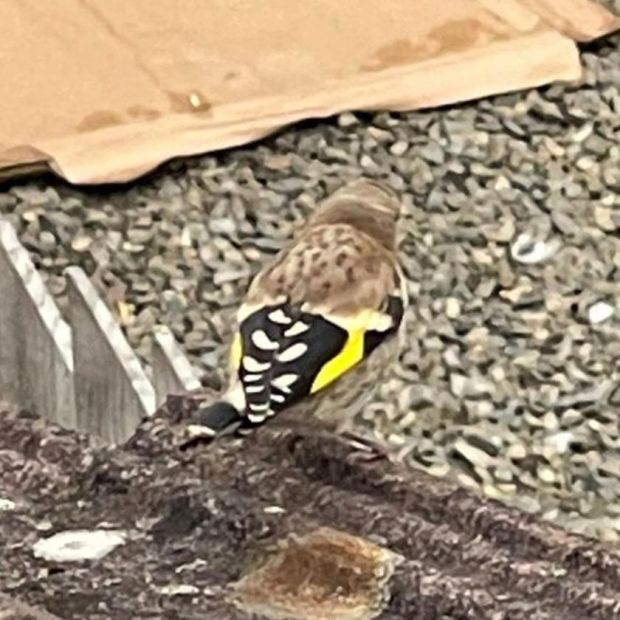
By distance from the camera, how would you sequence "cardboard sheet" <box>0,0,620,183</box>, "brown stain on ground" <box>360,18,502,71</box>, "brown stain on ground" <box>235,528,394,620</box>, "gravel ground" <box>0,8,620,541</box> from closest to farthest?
"brown stain on ground" <box>235,528,394,620</box>
"gravel ground" <box>0,8,620,541</box>
"cardboard sheet" <box>0,0,620,183</box>
"brown stain on ground" <box>360,18,502,71</box>

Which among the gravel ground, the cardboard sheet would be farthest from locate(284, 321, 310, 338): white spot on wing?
the cardboard sheet

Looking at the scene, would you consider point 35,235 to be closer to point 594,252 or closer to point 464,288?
point 464,288

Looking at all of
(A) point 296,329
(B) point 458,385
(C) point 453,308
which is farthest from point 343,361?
(C) point 453,308

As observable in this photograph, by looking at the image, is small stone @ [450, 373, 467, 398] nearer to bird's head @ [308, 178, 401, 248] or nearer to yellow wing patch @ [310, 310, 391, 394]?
bird's head @ [308, 178, 401, 248]

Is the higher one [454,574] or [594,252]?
[454,574]

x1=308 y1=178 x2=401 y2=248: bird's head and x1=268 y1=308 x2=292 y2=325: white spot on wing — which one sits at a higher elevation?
x1=268 y1=308 x2=292 y2=325: white spot on wing

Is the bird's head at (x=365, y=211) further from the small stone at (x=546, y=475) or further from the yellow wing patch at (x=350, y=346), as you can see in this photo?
the small stone at (x=546, y=475)

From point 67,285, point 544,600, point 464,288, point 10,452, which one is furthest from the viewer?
point 464,288

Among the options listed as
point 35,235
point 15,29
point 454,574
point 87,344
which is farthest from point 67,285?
point 15,29

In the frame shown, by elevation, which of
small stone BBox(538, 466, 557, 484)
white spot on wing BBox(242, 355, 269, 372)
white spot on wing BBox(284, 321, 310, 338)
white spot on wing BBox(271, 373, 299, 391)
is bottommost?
small stone BBox(538, 466, 557, 484)
